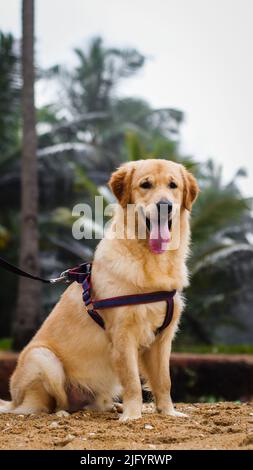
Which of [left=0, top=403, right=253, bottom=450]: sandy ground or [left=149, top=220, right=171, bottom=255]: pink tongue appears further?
[left=149, top=220, right=171, bottom=255]: pink tongue

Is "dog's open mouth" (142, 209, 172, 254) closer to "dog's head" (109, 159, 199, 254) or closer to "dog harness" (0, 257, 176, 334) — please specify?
"dog's head" (109, 159, 199, 254)

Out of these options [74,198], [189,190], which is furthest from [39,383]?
[74,198]

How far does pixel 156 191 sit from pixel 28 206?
913cm

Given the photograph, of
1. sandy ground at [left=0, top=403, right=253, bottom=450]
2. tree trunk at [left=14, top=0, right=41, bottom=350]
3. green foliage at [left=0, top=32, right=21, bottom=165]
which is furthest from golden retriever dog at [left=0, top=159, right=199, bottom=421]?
green foliage at [left=0, top=32, right=21, bottom=165]

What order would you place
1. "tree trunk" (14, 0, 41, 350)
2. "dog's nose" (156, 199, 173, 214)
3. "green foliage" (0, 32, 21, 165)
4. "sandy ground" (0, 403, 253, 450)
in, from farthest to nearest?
"green foliage" (0, 32, 21, 165) → "tree trunk" (14, 0, 41, 350) → "dog's nose" (156, 199, 173, 214) → "sandy ground" (0, 403, 253, 450)

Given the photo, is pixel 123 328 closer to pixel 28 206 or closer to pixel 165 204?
pixel 165 204

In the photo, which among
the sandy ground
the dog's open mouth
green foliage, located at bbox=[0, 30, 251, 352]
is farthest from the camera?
green foliage, located at bbox=[0, 30, 251, 352]

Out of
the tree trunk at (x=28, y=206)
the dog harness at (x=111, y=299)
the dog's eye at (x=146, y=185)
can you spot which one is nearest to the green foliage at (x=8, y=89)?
the tree trunk at (x=28, y=206)

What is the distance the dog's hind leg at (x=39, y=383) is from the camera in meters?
5.03

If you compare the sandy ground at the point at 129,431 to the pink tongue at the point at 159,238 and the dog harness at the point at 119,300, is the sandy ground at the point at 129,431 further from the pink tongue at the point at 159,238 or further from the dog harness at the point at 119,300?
the pink tongue at the point at 159,238

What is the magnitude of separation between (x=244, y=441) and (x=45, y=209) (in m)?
18.5

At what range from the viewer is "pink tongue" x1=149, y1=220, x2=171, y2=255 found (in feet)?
15.7
